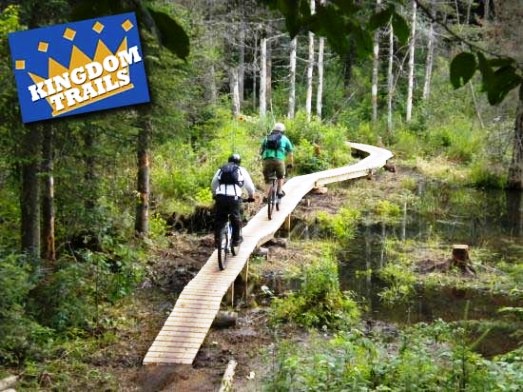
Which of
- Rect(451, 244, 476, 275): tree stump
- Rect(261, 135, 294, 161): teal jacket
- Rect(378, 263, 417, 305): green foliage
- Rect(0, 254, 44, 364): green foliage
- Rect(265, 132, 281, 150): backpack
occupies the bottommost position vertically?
Rect(378, 263, 417, 305): green foliage

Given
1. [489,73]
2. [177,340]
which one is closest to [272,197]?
[177,340]

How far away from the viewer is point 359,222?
14625mm

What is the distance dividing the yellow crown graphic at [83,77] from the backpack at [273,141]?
185 inches

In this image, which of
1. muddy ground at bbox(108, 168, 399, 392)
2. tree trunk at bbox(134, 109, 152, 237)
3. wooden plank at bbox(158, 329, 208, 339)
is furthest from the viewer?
tree trunk at bbox(134, 109, 152, 237)

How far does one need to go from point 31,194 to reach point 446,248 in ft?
27.4

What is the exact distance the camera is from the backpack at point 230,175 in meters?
8.54

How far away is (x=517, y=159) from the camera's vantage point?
1855 cm

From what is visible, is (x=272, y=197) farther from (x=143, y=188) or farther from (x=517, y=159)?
(x=517, y=159)

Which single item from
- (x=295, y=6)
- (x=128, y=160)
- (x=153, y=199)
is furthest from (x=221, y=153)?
(x=295, y=6)

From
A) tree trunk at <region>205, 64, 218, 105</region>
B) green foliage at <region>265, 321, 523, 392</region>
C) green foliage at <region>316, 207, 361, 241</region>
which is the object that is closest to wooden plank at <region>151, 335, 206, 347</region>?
green foliage at <region>265, 321, 523, 392</region>

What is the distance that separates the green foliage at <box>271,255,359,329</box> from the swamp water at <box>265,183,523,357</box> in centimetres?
56

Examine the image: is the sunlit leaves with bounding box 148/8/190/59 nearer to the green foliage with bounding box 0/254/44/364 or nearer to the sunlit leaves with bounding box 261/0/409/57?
the sunlit leaves with bounding box 261/0/409/57

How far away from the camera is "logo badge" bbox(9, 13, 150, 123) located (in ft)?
19.6

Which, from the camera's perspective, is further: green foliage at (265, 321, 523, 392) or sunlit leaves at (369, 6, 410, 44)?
green foliage at (265, 321, 523, 392)
